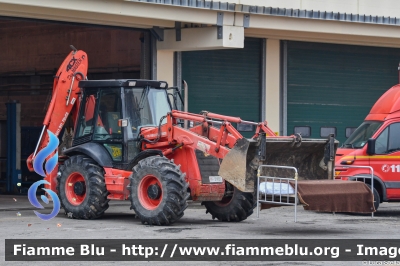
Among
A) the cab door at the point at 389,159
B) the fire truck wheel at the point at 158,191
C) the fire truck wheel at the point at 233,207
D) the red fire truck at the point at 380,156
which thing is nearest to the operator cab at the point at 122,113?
the fire truck wheel at the point at 158,191

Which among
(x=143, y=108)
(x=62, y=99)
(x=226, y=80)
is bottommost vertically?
(x=143, y=108)

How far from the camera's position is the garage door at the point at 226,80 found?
2345 centimetres

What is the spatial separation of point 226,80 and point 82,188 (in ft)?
28.2

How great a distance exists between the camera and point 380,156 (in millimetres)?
18484

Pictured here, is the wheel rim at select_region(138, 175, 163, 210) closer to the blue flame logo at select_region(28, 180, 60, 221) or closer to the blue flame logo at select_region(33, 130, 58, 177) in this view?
the blue flame logo at select_region(28, 180, 60, 221)

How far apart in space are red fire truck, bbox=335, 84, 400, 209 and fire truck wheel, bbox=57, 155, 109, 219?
532 centimetres

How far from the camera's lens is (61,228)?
14.7 m

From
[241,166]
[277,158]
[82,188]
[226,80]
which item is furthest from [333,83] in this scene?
[241,166]

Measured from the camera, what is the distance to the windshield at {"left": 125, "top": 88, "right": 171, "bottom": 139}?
645 inches

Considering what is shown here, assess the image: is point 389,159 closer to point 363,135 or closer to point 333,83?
point 363,135

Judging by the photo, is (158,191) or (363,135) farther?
(363,135)

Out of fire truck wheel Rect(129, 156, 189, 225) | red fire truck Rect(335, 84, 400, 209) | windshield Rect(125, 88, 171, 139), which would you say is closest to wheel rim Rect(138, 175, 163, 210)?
fire truck wheel Rect(129, 156, 189, 225)

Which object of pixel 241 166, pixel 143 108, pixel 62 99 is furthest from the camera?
pixel 62 99

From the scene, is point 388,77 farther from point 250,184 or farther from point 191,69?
point 250,184
